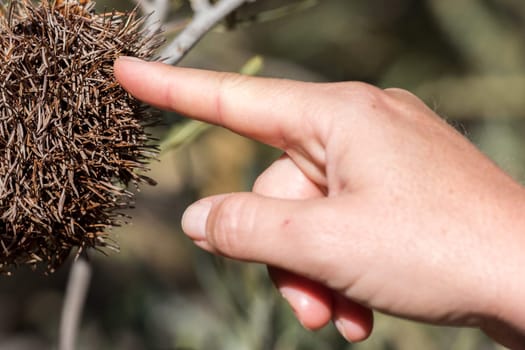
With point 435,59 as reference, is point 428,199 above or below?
above

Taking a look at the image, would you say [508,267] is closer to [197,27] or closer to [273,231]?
[273,231]

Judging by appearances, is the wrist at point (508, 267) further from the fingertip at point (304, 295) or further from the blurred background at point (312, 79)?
the blurred background at point (312, 79)

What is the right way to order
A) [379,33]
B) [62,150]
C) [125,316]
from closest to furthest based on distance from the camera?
[62,150]
[125,316]
[379,33]

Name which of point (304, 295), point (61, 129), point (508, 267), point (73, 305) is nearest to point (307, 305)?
point (304, 295)

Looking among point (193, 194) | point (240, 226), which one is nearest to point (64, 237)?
point (240, 226)

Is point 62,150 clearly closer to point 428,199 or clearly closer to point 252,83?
→ point 252,83

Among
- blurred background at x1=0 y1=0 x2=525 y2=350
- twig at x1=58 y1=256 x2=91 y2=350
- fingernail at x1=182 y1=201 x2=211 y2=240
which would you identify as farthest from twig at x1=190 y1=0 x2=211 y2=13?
blurred background at x1=0 y1=0 x2=525 y2=350

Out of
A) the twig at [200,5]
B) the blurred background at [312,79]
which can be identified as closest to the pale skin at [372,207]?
the twig at [200,5]
